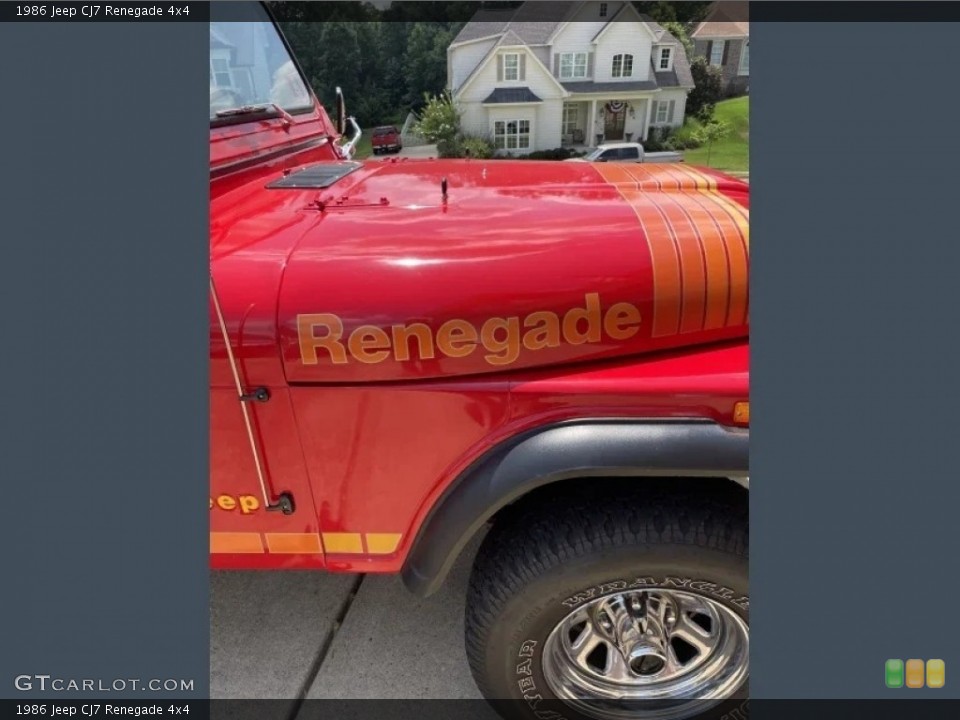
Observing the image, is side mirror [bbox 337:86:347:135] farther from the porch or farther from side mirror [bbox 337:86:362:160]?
the porch

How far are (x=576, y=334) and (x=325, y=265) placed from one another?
0.52 meters

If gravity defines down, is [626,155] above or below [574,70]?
below

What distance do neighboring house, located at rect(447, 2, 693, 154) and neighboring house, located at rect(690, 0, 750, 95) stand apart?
10cm

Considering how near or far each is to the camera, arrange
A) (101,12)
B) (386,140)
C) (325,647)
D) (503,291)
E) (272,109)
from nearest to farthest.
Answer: (101,12) → (503,291) → (325,647) → (272,109) → (386,140)

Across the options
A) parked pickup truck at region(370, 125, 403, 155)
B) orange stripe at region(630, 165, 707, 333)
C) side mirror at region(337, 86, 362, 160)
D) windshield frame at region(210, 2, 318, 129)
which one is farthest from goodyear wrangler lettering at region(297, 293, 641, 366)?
side mirror at region(337, 86, 362, 160)

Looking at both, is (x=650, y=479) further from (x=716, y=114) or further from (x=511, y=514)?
(x=716, y=114)

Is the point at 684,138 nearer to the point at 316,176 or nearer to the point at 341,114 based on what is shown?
the point at 316,176

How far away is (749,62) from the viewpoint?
0.87 m

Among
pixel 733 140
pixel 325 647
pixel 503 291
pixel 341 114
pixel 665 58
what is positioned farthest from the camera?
pixel 341 114

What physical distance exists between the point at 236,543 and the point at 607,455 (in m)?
0.86

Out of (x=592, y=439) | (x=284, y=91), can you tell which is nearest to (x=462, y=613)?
(x=592, y=439)

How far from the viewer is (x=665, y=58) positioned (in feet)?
4.51

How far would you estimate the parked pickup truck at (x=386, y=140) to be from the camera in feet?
8.00

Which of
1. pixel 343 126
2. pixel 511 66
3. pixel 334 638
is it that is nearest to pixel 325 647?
pixel 334 638
